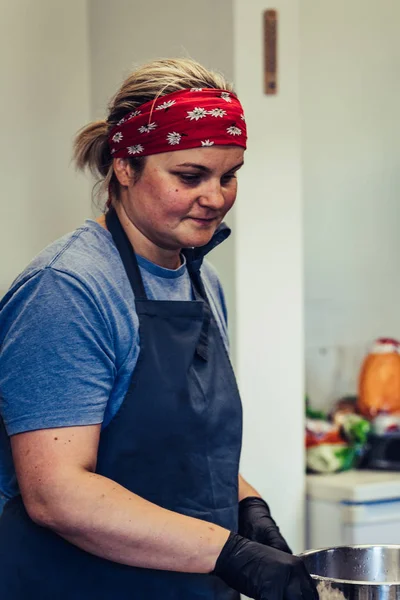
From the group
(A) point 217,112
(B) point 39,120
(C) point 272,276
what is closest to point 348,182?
(C) point 272,276

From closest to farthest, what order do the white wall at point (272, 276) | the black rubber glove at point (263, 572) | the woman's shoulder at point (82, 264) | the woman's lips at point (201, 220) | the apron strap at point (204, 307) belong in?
the black rubber glove at point (263, 572) < the woman's shoulder at point (82, 264) < the woman's lips at point (201, 220) < the apron strap at point (204, 307) < the white wall at point (272, 276)

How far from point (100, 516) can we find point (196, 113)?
25.4 inches

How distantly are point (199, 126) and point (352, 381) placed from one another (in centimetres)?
201

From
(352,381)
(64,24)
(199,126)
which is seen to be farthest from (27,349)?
(352,381)

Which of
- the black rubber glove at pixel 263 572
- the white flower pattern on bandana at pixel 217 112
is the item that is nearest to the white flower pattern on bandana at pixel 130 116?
the white flower pattern on bandana at pixel 217 112

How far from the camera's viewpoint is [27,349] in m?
1.49

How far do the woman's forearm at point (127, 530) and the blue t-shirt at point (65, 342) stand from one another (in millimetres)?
102

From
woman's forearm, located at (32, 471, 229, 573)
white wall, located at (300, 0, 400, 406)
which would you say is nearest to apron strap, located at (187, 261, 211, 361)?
woman's forearm, located at (32, 471, 229, 573)

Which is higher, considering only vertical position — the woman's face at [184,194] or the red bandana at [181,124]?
the red bandana at [181,124]

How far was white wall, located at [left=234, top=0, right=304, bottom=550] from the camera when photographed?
2.85m

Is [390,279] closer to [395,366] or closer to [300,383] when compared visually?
[395,366]

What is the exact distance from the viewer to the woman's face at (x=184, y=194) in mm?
1619

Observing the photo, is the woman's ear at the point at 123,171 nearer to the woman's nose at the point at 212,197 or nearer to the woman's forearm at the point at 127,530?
the woman's nose at the point at 212,197

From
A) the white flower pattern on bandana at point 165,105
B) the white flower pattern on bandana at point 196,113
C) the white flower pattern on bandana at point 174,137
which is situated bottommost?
the white flower pattern on bandana at point 174,137
